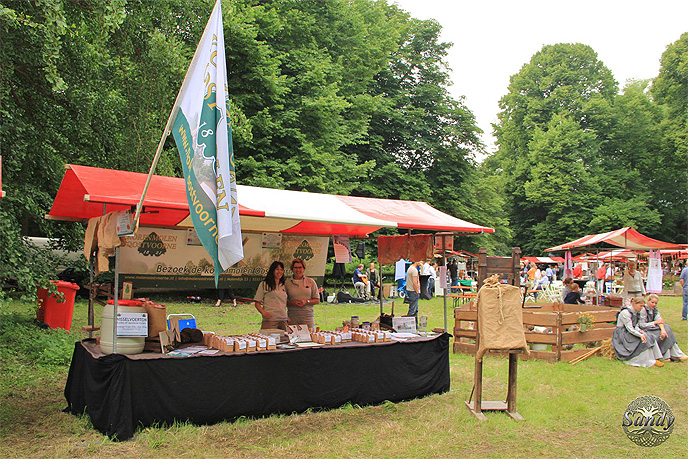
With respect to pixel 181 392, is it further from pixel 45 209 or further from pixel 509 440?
pixel 45 209

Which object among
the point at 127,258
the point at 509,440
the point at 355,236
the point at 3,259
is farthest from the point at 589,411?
the point at 3,259

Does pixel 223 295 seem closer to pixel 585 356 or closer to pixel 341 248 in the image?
pixel 341 248

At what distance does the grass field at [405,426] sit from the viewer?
4914 millimetres

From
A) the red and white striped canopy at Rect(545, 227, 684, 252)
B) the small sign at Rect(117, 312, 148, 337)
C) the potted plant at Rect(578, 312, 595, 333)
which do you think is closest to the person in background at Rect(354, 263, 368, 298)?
the red and white striped canopy at Rect(545, 227, 684, 252)

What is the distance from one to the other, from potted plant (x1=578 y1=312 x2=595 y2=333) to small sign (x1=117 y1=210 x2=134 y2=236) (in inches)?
300

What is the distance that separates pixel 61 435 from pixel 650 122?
37017 mm

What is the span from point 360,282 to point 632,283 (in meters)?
8.87

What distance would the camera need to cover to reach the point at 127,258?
7.54m

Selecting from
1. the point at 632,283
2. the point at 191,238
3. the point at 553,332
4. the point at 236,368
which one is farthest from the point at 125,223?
the point at 632,283

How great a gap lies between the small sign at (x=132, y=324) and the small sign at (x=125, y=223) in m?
0.83

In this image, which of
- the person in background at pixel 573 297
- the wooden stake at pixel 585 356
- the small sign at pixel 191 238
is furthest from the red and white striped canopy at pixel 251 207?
the person in background at pixel 573 297

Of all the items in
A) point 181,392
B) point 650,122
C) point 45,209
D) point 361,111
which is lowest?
point 181,392

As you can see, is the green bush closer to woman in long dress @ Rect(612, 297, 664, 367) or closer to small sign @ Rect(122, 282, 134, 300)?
small sign @ Rect(122, 282, 134, 300)

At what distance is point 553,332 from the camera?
9.21m
